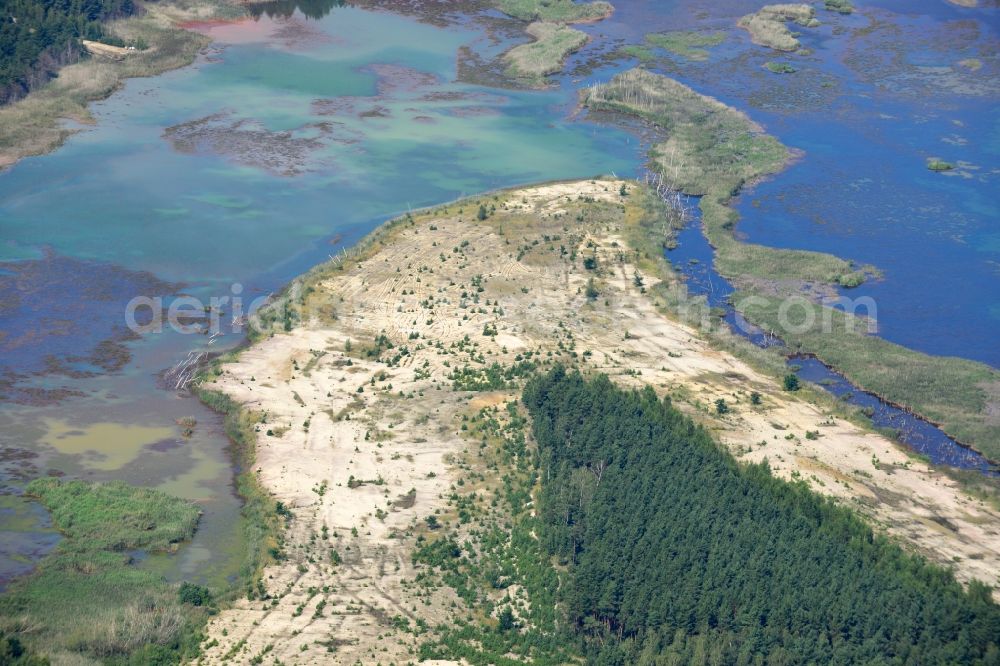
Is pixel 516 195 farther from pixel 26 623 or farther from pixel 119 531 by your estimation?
pixel 26 623

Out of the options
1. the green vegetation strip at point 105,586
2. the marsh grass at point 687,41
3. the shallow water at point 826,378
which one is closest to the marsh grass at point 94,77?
the green vegetation strip at point 105,586

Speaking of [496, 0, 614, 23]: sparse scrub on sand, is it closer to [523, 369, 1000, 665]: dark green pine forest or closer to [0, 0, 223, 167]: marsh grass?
[0, 0, 223, 167]: marsh grass

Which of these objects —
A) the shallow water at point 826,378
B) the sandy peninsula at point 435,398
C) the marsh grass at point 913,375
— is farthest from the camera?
the marsh grass at point 913,375

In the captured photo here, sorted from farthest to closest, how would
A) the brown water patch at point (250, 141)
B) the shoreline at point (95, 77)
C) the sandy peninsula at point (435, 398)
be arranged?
the shoreline at point (95, 77)
the brown water patch at point (250, 141)
the sandy peninsula at point (435, 398)

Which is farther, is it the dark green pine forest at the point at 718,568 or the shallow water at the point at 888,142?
the shallow water at the point at 888,142

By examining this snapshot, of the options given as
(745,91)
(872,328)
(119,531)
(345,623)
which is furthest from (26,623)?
(745,91)

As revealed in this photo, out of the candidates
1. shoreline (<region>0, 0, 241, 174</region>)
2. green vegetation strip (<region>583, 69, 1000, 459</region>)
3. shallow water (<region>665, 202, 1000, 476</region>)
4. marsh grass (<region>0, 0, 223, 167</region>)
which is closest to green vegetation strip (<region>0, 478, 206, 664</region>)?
shallow water (<region>665, 202, 1000, 476</region>)

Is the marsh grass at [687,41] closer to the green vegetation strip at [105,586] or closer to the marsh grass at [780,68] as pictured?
the marsh grass at [780,68]
